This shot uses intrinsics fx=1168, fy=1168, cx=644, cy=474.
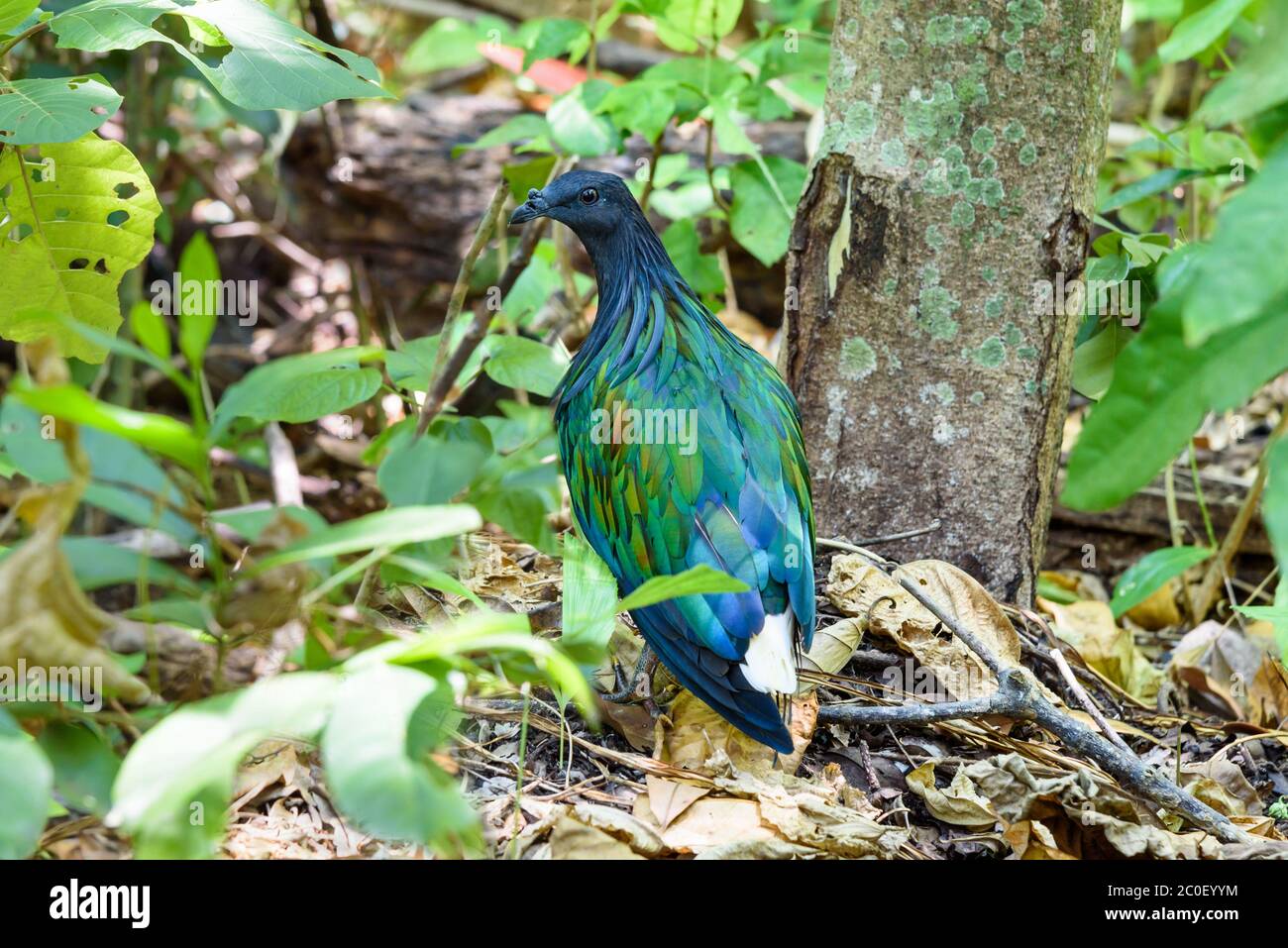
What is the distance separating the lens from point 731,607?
2473 mm

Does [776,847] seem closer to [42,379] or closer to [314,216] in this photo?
[42,379]

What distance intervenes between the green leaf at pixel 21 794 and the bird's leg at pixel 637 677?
1.59 metres

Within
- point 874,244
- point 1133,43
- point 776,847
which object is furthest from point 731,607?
point 1133,43

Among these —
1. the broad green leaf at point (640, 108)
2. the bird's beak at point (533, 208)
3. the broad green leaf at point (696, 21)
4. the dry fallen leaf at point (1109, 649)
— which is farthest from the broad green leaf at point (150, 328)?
the broad green leaf at point (696, 21)

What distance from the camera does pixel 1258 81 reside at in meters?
1.30

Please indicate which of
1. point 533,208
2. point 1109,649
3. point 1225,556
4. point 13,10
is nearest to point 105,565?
point 13,10

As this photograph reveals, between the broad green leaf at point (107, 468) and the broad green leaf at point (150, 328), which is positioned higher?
the broad green leaf at point (150, 328)


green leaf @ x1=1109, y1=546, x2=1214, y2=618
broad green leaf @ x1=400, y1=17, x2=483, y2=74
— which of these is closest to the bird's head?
green leaf @ x1=1109, y1=546, x2=1214, y2=618

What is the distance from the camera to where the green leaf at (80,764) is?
158 centimetres

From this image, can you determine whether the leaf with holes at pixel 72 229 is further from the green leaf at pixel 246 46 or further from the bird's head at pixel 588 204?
the bird's head at pixel 588 204

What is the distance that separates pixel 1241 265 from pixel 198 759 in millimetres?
1229

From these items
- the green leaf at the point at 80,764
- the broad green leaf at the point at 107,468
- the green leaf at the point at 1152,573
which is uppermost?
the broad green leaf at the point at 107,468

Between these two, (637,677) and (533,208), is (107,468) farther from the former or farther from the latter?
(533,208)

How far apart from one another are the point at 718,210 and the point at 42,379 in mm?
3245
